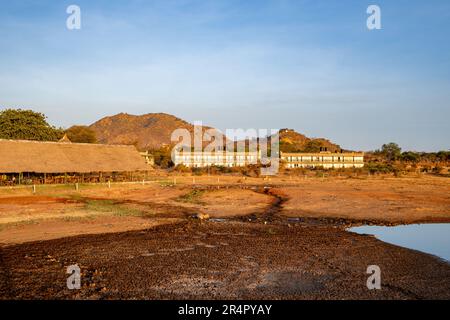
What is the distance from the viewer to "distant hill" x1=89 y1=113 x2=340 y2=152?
15000cm

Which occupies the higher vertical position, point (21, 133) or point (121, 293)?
point (21, 133)

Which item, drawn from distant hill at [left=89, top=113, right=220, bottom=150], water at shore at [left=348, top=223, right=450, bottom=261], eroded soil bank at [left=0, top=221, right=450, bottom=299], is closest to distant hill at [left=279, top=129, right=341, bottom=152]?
distant hill at [left=89, top=113, right=220, bottom=150]

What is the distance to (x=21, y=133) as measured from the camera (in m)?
45.0

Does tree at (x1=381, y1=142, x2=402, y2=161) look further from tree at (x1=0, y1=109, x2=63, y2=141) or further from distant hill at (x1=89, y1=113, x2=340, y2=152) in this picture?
tree at (x1=0, y1=109, x2=63, y2=141)

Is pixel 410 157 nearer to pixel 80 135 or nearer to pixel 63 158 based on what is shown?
pixel 80 135

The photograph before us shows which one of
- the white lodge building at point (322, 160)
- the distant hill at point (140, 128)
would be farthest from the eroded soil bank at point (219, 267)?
the distant hill at point (140, 128)

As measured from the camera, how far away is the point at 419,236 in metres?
14.7

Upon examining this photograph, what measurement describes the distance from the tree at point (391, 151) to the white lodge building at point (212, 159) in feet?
119

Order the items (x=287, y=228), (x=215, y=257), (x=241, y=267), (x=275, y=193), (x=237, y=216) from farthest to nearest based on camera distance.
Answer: (x=275, y=193) < (x=237, y=216) < (x=287, y=228) < (x=215, y=257) < (x=241, y=267)

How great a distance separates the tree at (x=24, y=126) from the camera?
4447 centimetres

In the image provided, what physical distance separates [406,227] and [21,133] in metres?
41.0
